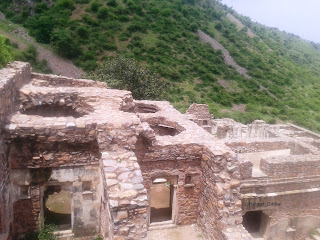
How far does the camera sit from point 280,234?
12711 millimetres

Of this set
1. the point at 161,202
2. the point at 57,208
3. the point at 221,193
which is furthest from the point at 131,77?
the point at 221,193

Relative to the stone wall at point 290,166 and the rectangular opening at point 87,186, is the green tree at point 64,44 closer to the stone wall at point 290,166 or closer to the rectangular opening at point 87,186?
the stone wall at point 290,166

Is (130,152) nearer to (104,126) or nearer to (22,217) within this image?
(104,126)

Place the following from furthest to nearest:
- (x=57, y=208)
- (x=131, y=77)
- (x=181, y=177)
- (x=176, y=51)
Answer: (x=176, y=51), (x=131, y=77), (x=57, y=208), (x=181, y=177)

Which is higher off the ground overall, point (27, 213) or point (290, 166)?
point (290, 166)

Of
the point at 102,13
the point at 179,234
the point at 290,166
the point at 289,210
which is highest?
the point at 102,13

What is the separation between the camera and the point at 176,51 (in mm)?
44156

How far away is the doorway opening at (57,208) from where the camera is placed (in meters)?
9.89

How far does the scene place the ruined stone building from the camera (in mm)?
6758

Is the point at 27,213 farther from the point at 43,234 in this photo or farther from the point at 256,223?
the point at 256,223

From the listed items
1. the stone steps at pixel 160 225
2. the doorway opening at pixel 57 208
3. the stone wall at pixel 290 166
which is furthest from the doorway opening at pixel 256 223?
the doorway opening at pixel 57 208

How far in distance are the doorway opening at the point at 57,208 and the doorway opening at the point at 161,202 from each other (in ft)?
9.84

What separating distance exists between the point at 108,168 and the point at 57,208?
582 cm

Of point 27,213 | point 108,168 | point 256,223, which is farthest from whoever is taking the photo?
point 256,223
